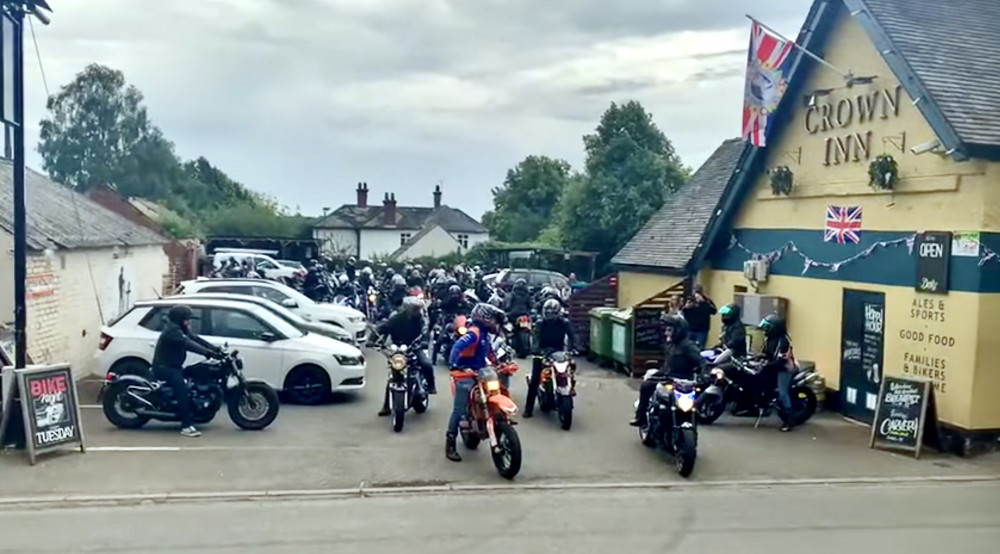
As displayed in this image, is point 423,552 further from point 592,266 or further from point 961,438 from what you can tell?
point 592,266

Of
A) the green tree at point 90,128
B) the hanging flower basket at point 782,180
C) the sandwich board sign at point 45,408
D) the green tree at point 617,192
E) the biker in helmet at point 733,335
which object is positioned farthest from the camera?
the green tree at point 90,128

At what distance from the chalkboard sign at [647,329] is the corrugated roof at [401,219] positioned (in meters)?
52.9

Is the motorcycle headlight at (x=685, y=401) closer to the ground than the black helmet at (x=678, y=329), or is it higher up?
closer to the ground

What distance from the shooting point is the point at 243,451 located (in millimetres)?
11016

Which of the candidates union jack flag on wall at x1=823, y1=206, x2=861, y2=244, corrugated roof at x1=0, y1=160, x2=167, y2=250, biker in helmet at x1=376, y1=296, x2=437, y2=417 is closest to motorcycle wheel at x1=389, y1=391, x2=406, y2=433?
biker in helmet at x1=376, y1=296, x2=437, y2=417

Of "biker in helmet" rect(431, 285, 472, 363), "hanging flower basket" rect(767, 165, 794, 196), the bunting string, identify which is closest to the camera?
the bunting string

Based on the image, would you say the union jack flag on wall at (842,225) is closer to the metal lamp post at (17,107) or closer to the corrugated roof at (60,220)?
the metal lamp post at (17,107)

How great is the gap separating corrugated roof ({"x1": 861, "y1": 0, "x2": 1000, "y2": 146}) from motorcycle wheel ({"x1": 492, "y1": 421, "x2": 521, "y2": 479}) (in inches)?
256

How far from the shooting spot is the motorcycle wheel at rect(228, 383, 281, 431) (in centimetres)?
1214

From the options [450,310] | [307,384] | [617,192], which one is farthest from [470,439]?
[617,192]

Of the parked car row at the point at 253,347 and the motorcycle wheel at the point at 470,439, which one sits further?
the parked car row at the point at 253,347

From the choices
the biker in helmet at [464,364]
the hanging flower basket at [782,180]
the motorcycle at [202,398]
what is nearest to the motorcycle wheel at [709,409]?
the biker in helmet at [464,364]

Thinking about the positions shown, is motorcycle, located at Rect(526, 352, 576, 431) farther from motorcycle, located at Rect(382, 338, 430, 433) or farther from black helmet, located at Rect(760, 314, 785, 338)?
black helmet, located at Rect(760, 314, 785, 338)

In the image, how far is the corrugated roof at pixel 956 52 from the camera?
1167 centimetres
